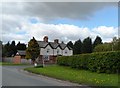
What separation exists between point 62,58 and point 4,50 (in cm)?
7439

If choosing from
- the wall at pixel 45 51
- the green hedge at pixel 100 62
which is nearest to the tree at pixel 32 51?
the wall at pixel 45 51

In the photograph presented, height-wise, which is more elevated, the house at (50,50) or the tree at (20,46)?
the tree at (20,46)

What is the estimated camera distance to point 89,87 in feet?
59.0

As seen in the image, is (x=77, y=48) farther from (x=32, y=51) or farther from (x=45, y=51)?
(x=32, y=51)

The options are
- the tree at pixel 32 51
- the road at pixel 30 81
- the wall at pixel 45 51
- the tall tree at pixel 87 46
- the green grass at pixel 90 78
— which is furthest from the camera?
the tall tree at pixel 87 46

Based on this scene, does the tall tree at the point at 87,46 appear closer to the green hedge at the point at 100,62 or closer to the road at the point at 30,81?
the green hedge at the point at 100,62

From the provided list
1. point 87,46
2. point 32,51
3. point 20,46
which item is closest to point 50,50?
point 32,51

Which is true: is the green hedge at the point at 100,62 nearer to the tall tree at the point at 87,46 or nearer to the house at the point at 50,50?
the house at the point at 50,50

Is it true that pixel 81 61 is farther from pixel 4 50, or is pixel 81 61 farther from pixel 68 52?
pixel 4 50

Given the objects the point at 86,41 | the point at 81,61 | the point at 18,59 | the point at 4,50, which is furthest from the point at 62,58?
the point at 86,41

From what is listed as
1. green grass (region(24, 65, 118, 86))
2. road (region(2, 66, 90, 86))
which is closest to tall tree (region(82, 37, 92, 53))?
green grass (region(24, 65, 118, 86))

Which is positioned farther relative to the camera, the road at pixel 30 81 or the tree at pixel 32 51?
the tree at pixel 32 51

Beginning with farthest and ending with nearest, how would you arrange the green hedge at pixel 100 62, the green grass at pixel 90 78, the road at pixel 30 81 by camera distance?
the green hedge at pixel 100 62, the road at pixel 30 81, the green grass at pixel 90 78

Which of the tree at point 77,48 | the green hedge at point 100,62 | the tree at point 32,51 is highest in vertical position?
the tree at point 77,48
